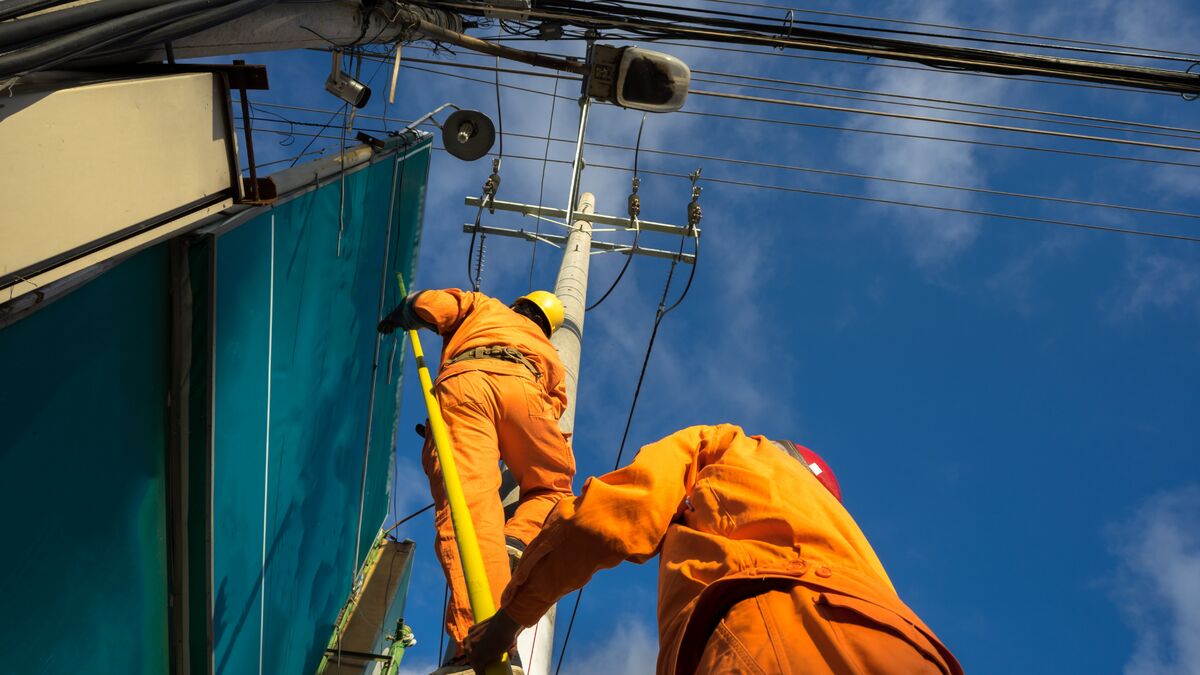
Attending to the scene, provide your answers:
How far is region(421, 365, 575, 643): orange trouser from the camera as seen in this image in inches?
152

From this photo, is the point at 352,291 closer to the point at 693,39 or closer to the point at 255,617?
the point at 255,617

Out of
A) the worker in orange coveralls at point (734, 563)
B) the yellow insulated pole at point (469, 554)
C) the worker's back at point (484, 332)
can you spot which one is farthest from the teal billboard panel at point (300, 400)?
the worker in orange coveralls at point (734, 563)

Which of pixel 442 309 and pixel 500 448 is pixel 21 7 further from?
pixel 442 309

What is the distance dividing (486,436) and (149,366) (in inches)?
71.6

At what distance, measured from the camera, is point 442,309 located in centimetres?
539

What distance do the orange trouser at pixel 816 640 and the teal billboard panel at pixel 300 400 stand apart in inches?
93.4

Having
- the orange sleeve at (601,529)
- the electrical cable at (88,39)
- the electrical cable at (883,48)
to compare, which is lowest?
the orange sleeve at (601,529)

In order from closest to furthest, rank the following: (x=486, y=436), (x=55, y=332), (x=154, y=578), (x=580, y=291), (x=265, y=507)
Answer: (x=55, y=332) → (x=154, y=578) → (x=265, y=507) → (x=486, y=436) → (x=580, y=291)

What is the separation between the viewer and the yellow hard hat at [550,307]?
236 inches

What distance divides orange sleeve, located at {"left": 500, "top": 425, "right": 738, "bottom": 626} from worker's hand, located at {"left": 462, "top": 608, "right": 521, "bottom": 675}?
0.04m

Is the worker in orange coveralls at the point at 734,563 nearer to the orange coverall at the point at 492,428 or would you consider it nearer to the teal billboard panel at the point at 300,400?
the orange coverall at the point at 492,428

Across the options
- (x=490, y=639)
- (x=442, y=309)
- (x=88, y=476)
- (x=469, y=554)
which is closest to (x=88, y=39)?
(x=88, y=476)

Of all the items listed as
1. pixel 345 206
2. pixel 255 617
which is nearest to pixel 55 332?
pixel 255 617

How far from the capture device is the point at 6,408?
2.03 m
